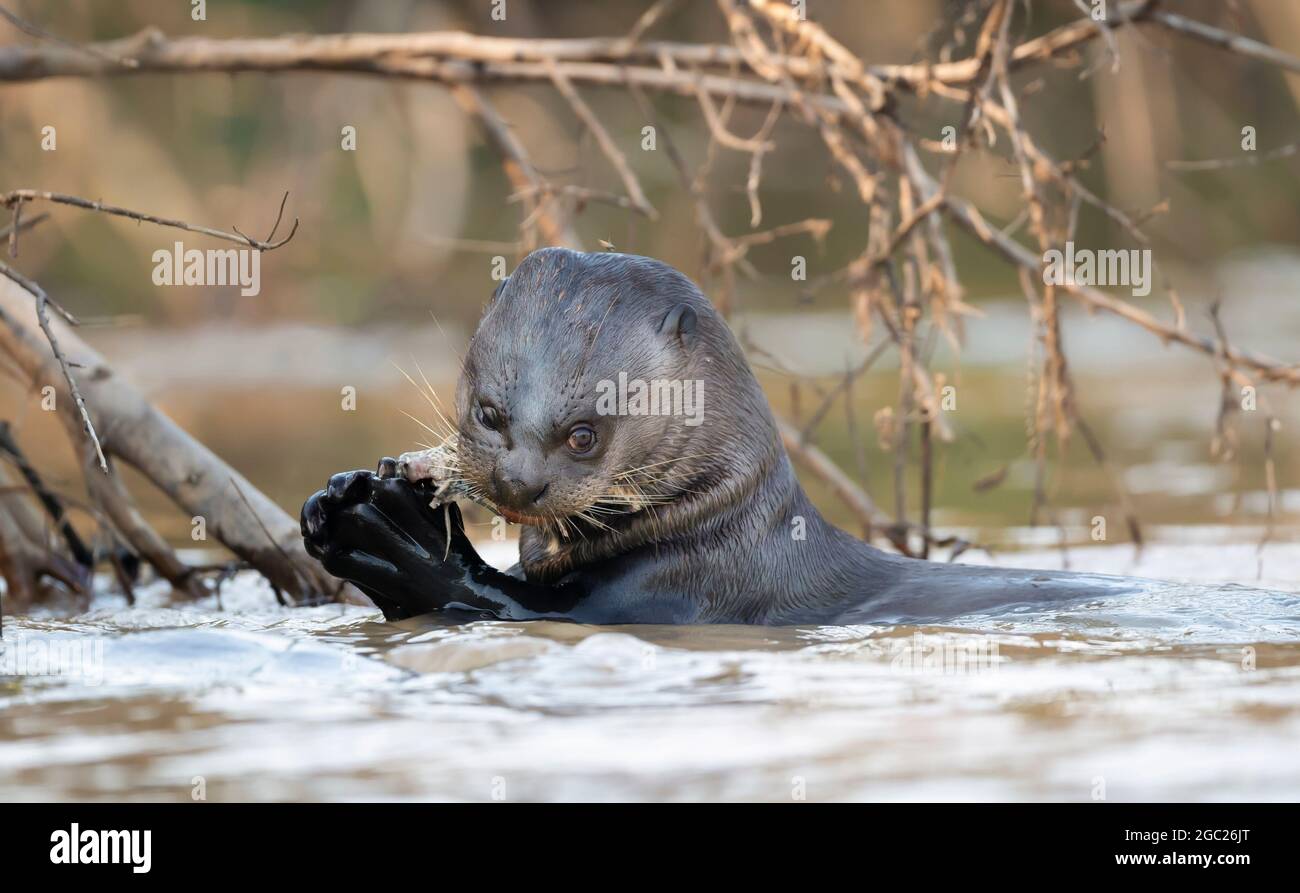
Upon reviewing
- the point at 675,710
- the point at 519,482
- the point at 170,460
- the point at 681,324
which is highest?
the point at 681,324

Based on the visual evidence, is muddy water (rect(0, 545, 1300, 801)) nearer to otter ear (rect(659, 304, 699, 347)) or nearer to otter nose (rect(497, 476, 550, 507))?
otter nose (rect(497, 476, 550, 507))

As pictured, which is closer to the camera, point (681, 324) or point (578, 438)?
point (578, 438)

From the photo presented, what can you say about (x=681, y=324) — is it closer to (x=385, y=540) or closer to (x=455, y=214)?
(x=385, y=540)

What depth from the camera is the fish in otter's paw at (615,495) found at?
3510mm

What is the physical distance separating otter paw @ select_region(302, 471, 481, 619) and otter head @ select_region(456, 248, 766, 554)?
0.16 metres

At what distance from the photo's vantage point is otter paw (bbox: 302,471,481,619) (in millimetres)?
3562

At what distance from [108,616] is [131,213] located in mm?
1743

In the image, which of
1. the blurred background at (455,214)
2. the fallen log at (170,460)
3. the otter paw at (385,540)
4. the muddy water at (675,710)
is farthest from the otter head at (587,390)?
the blurred background at (455,214)

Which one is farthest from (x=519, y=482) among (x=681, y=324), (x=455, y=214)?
(x=455, y=214)

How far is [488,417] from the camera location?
139 inches

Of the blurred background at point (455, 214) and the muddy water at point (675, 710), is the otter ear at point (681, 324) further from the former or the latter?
the blurred background at point (455, 214)

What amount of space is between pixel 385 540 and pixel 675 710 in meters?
1.00

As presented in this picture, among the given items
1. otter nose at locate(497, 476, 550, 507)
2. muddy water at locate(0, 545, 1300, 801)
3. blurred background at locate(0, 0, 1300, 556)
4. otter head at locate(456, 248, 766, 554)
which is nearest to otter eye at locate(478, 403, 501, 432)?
otter head at locate(456, 248, 766, 554)

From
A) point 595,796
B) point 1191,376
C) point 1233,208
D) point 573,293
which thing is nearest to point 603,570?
point 573,293
